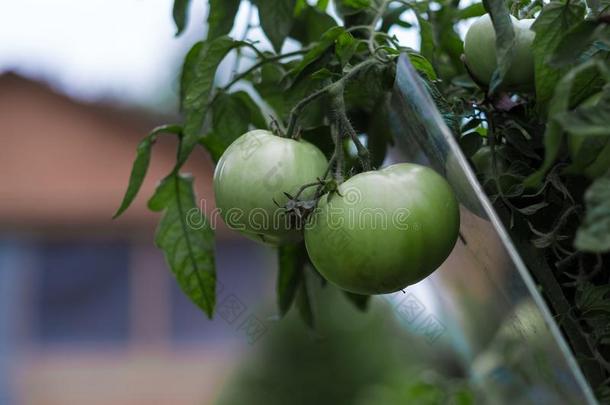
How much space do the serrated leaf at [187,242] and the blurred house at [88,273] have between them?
4011 mm

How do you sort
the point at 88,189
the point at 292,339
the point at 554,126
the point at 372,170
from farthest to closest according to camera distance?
the point at 88,189 < the point at 292,339 < the point at 372,170 < the point at 554,126

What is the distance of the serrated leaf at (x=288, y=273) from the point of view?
0.53 metres

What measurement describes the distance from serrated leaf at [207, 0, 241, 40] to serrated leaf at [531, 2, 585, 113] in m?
0.21

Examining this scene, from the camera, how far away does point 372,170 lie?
0.36 meters

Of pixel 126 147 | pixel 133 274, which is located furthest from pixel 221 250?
pixel 126 147

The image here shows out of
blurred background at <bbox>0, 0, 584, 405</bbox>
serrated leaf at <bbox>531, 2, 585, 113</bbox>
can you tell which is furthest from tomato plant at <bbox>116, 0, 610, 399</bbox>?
blurred background at <bbox>0, 0, 584, 405</bbox>

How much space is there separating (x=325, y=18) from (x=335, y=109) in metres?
0.22

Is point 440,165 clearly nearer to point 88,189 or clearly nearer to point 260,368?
point 260,368

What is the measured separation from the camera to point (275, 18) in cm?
49

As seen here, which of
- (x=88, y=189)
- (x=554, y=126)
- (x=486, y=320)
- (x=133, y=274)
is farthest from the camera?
(x=133, y=274)

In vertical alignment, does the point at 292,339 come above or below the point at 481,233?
below

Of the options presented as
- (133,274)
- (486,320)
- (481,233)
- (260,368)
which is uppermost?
(481,233)

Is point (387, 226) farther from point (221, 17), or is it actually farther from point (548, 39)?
point (221, 17)

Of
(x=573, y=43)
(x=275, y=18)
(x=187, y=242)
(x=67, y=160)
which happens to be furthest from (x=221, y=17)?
(x=67, y=160)
